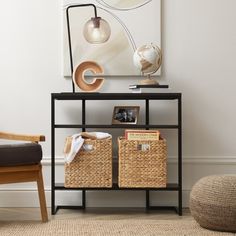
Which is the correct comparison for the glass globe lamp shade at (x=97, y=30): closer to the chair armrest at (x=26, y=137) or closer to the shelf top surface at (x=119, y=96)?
the shelf top surface at (x=119, y=96)

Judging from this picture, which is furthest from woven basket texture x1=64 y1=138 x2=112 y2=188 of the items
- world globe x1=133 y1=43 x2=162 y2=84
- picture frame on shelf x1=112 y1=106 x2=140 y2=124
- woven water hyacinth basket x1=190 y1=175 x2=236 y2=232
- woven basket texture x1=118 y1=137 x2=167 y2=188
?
woven water hyacinth basket x1=190 y1=175 x2=236 y2=232

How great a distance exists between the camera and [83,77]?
342 centimetres

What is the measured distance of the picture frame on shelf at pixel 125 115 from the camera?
3354 mm

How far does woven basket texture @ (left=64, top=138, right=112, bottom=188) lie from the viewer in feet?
10.3

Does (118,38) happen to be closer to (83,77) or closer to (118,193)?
(83,77)

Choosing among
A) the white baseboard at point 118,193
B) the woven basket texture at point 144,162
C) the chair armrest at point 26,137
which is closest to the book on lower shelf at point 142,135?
the woven basket texture at point 144,162

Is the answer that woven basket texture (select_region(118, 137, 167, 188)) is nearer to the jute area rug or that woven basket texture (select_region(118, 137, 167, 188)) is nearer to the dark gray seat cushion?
the jute area rug

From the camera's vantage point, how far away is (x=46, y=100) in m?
3.53

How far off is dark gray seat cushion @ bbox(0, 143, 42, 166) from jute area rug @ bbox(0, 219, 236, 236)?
351 millimetres

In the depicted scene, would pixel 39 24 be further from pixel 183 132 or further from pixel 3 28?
pixel 183 132

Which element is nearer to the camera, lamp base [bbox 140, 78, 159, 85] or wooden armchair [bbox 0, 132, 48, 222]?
wooden armchair [bbox 0, 132, 48, 222]

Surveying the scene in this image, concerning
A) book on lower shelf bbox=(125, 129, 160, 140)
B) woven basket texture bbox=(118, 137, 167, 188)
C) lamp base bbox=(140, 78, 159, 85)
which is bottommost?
woven basket texture bbox=(118, 137, 167, 188)

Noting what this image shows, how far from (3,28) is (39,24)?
25 centimetres

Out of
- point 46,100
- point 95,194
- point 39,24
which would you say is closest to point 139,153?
point 95,194
